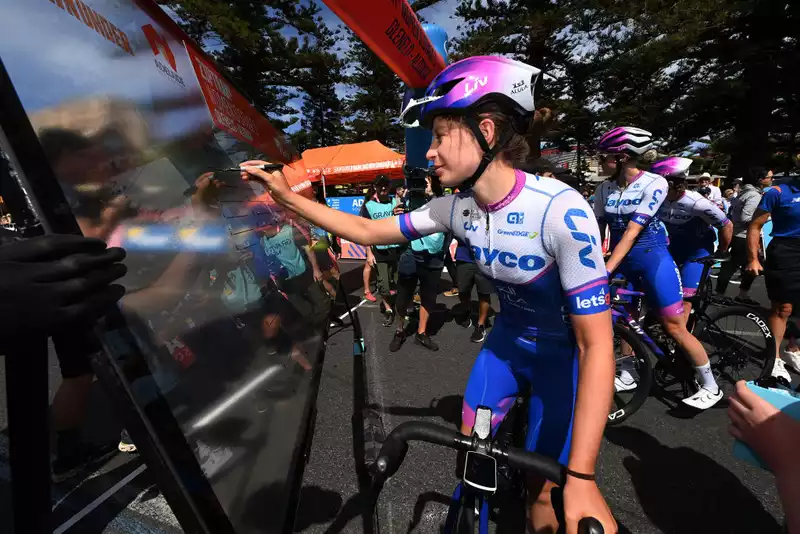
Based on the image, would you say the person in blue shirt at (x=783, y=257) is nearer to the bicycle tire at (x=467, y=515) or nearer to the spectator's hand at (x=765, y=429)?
the spectator's hand at (x=765, y=429)

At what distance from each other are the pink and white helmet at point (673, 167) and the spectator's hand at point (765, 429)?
3.72 metres

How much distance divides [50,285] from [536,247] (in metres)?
1.43

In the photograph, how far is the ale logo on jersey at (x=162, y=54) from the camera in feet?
3.05

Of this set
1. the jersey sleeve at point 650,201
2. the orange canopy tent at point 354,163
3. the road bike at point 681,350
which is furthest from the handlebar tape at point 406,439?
the orange canopy tent at point 354,163

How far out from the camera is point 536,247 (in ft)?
5.13

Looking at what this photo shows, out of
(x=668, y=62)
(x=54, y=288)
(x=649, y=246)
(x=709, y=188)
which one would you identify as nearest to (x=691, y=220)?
(x=649, y=246)

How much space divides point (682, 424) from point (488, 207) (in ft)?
9.66

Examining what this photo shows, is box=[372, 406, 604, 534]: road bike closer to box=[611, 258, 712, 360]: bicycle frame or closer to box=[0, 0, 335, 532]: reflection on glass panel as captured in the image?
box=[0, 0, 335, 532]: reflection on glass panel

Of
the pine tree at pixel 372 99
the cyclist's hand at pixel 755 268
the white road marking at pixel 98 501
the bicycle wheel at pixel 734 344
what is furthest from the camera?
the pine tree at pixel 372 99

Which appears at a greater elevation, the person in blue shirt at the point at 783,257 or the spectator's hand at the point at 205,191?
the spectator's hand at the point at 205,191

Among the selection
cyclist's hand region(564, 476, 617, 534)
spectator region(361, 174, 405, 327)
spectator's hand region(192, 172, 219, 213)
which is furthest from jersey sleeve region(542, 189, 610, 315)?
spectator region(361, 174, 405, 327)

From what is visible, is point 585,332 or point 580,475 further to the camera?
point 585,332

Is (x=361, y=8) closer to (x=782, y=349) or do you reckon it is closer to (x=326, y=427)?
(x=326, y=427)

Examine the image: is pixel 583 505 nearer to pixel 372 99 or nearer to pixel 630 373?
pixel 630 373
